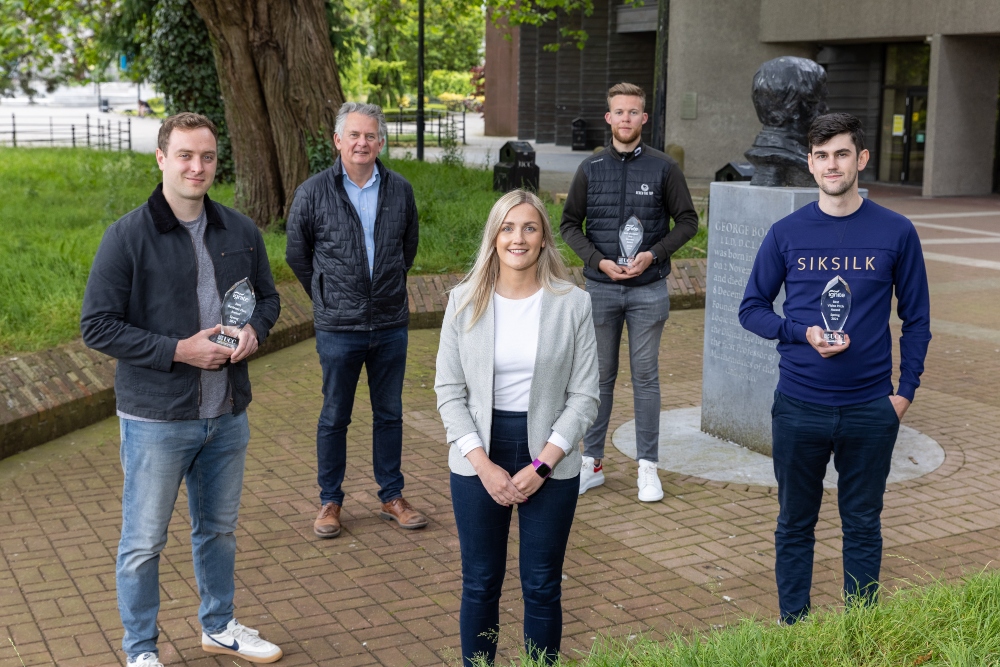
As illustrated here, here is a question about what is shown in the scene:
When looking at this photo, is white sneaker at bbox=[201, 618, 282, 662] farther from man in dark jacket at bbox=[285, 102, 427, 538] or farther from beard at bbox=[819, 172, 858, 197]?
beard at bbox=[819, 172, 858, 197]

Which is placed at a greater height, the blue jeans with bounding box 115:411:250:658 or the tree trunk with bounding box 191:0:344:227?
the tree trunk with bounding box 191:0:344:227

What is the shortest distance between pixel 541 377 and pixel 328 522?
7.72 ft

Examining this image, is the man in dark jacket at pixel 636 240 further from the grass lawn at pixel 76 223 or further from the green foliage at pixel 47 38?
the green foliage at pixel 47 38

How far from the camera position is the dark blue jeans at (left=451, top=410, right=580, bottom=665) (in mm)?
3639

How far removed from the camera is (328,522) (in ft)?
18.4

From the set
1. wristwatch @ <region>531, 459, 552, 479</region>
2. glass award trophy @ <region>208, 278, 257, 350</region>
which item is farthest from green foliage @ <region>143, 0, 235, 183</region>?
wristwatch @ <region>531, 459, 552, 479</region>

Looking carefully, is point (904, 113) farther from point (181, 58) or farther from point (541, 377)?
point (541, 377)

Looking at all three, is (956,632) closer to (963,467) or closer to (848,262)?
(848,262)

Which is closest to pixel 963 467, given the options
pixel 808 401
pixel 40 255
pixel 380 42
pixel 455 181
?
pixel 808 401

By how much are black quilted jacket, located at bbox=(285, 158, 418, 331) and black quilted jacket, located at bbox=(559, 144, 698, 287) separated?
3.60 feet

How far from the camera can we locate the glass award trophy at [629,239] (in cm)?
587

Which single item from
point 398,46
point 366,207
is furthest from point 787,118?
point 398,46

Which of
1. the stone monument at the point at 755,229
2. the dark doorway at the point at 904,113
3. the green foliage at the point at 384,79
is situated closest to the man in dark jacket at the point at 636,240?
the stone monument at the point at 755,229

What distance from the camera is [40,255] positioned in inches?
404
